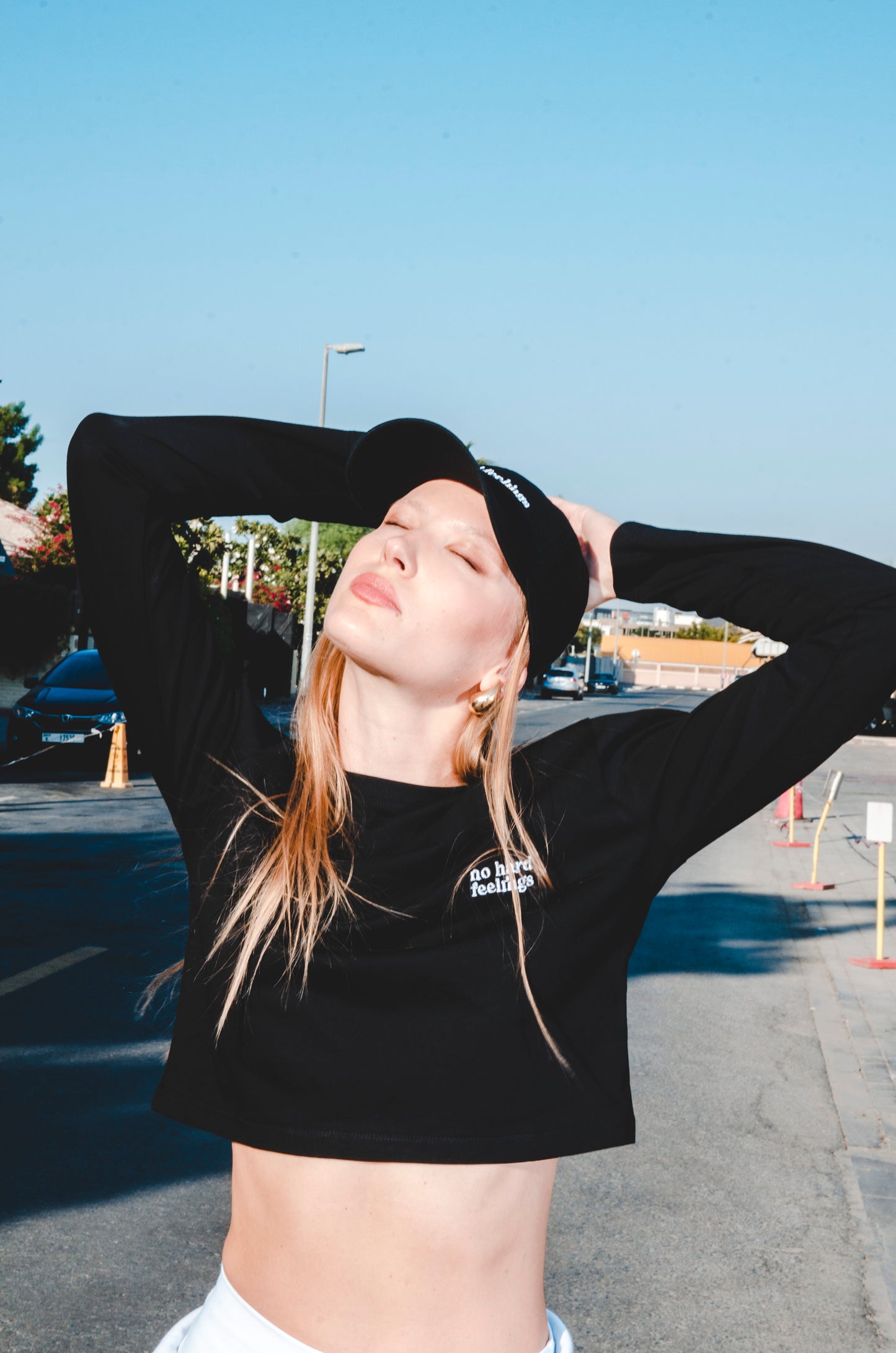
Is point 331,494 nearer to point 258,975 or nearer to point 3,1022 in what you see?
point 258,975

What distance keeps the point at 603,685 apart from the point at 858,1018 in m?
63.0

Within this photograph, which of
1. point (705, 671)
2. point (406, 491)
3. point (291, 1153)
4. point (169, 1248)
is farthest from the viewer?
point (705, 671)

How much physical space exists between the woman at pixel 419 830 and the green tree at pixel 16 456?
55281 millimetres

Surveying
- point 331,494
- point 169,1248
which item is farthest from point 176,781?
point 169,1248

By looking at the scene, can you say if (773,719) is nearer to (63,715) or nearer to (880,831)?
(880,831)

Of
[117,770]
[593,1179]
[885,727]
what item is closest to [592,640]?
[885,727]

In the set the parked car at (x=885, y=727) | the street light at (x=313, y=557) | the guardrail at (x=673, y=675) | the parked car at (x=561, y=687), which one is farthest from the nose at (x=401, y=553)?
the guardrail at (x=673, y=675)

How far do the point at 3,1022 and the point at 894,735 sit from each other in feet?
137

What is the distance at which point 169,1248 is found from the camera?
391cm

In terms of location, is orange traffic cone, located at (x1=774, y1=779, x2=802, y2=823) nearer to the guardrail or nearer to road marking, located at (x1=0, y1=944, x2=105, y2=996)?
road marking, located at (x1=0, y1=944, x2=105, y2=996)

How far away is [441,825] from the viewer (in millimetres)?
1549

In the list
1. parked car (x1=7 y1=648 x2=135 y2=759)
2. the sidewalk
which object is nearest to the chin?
the sidewalk

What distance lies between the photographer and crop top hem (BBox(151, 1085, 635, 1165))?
1374 mm

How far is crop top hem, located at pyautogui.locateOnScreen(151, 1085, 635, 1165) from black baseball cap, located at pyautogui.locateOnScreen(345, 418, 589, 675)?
0.59 meters
